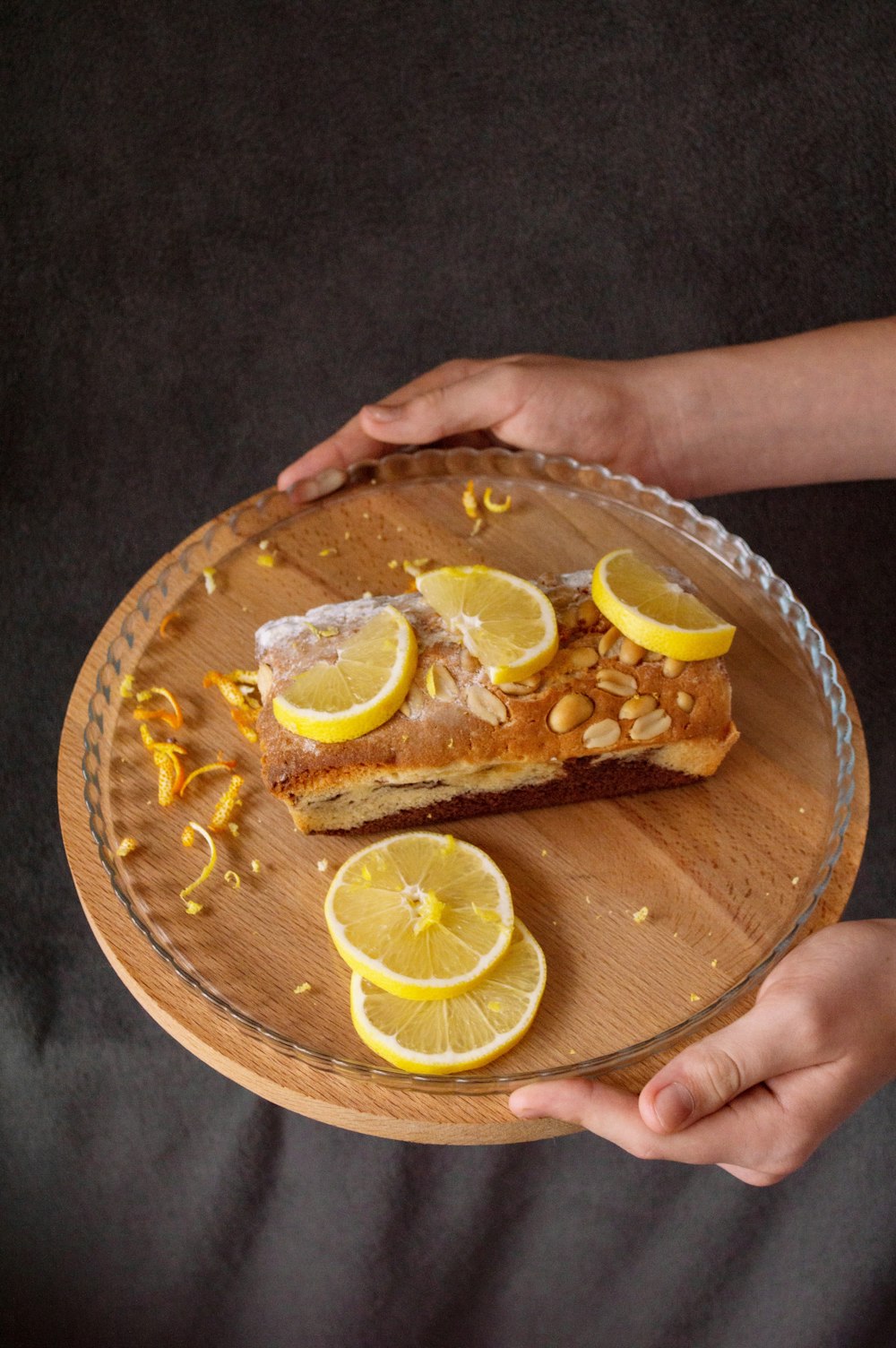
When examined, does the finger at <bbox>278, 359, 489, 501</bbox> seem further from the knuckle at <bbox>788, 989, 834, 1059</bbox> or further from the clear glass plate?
the knuckle at <bbox>788, 989, 834, 1059</bbox>

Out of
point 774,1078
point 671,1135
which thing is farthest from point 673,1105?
point 774,1078

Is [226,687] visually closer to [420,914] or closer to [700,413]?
[420,914]

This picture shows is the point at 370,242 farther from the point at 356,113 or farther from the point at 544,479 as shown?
the point at 544,479

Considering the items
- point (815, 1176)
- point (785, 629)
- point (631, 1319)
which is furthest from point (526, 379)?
point (631, 1319)

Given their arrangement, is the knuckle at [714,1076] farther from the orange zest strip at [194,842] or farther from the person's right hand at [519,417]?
the person's right hand at [519,417]

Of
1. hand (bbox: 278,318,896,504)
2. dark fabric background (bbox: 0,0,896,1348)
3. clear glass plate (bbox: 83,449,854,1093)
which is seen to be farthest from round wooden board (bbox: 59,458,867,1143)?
dark fabric background (bbox: 0,0,896,1348)

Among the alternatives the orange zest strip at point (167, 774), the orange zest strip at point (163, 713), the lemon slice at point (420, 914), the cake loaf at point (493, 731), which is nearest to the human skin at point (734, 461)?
the lemon slice at point (420, 914)
